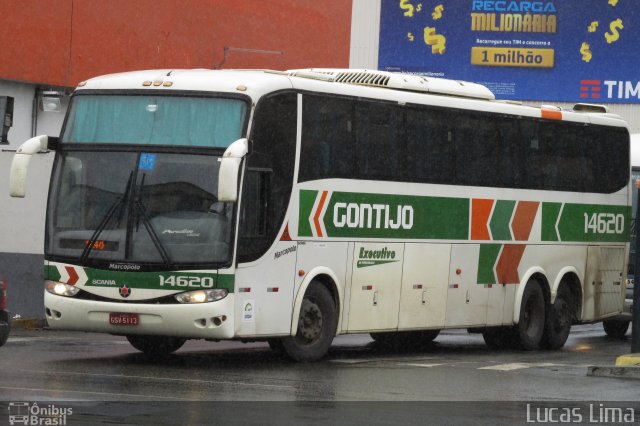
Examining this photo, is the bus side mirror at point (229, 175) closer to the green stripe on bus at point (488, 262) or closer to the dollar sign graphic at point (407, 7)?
the green stripe on bus at point (488, 262)

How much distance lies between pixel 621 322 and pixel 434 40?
20.0 m

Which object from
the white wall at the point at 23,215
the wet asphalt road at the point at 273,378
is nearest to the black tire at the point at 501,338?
the wet asphalt road at the point at 273,378

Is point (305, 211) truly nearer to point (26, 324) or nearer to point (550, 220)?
point (550, 220)

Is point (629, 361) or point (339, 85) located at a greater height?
point (339, 85)

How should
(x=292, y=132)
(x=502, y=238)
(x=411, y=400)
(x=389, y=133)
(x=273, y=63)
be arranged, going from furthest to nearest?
1. (x=273, y=63)
2. (x=502, y=238)
3. (x=389, y=133)
4. (x=292, y=132)
5. (x=411, y=400)

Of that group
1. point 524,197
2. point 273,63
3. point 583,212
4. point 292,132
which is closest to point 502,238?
point 524,197

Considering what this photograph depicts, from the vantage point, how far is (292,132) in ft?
60.5

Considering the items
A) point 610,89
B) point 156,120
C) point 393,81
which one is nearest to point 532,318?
point 393,81

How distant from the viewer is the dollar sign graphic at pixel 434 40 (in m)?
46.0

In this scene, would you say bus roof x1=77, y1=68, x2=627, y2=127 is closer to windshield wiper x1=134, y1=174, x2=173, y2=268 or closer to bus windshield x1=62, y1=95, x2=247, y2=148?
bus windshield x1=62, y1=95, x2=247, y2=148

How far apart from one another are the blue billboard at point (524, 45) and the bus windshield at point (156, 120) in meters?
28.1

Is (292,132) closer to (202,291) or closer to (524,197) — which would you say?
(202,291)

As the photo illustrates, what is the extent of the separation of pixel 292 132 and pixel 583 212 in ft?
23.7

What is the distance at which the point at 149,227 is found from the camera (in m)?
17.5
